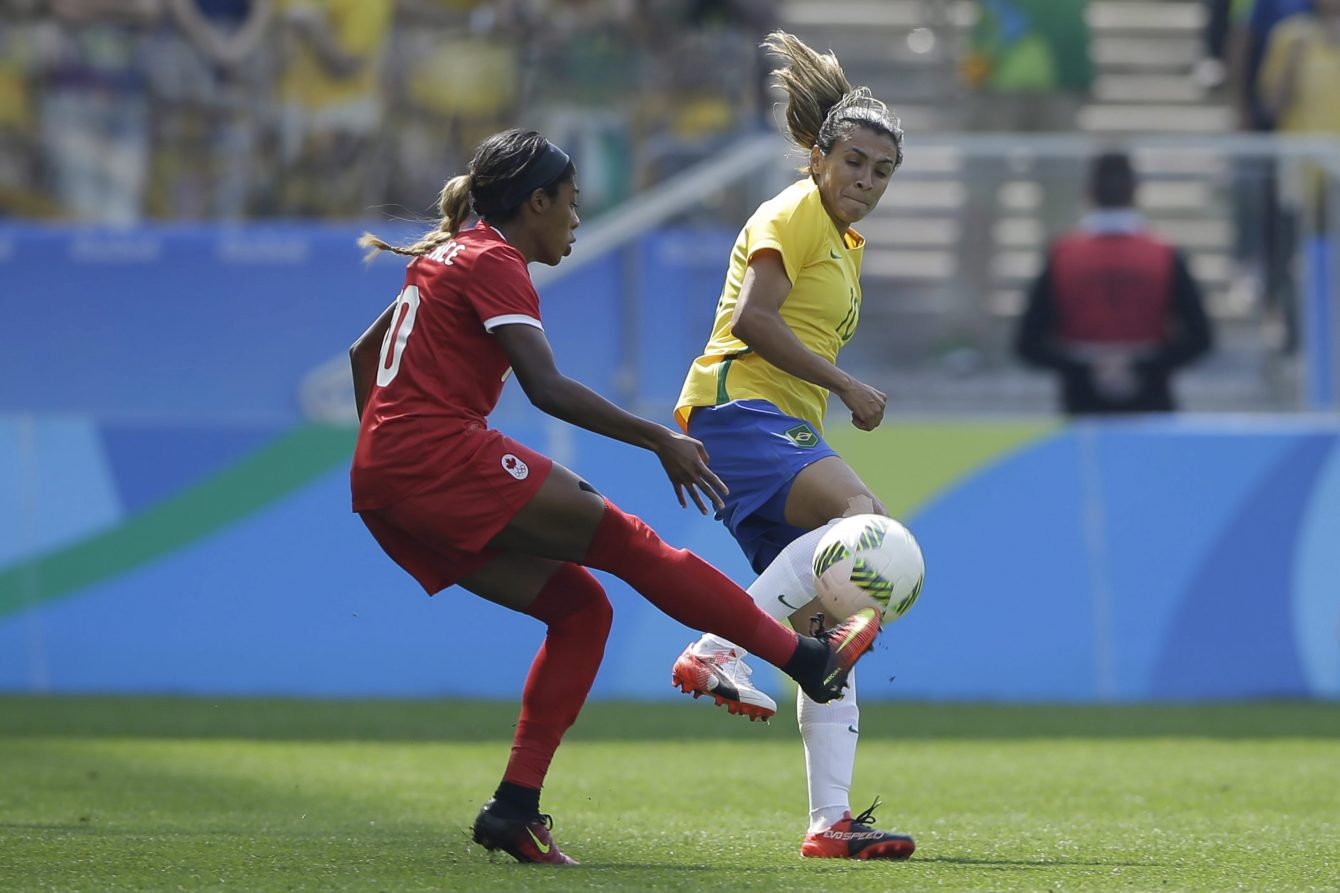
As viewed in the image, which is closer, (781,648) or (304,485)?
(781,648)

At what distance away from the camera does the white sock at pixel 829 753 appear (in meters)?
5.46

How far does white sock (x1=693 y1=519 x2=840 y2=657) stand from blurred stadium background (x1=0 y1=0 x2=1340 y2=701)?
15.3ft

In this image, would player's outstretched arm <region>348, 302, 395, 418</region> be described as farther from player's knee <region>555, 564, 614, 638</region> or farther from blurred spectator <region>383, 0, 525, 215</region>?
blurred spectator <region>383, 0, 525, 215</region>

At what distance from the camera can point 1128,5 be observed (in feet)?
49.2

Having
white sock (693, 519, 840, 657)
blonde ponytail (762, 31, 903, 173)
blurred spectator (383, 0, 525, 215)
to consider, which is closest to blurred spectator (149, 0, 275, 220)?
blurred spectator (383, 0, 525, 215)

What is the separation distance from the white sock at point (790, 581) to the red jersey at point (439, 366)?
0.93m

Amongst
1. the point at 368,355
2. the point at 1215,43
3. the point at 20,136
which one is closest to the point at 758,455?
the point at 368,355

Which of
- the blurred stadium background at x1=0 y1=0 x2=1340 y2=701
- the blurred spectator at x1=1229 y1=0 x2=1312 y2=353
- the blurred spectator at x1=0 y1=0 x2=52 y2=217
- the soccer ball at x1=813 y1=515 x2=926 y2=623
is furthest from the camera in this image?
the blurred spectator at x1=0 y1=0 x2=52 y2=217

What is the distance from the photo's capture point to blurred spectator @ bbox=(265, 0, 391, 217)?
504 inches

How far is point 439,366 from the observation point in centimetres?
508

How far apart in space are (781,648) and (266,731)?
443cm

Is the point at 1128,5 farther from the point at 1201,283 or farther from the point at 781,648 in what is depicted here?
the point at 781,648

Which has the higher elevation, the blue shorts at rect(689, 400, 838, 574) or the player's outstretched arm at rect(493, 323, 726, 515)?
the player's outstretched arm at rect(493, 323, 726, 515)

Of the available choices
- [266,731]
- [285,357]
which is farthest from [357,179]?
[266,731]
